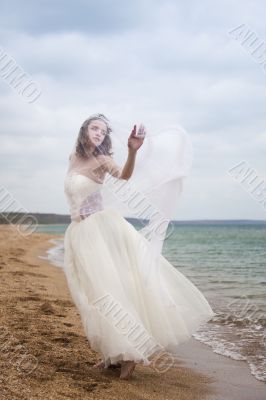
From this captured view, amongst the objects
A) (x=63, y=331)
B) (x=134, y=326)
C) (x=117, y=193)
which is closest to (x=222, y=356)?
(x=63, y=331)

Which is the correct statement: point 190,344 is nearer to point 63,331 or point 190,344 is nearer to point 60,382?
point 63,331

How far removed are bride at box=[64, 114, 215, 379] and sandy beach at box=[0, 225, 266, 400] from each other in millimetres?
225

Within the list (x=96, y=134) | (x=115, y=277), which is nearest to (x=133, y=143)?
(x=96, y=134)

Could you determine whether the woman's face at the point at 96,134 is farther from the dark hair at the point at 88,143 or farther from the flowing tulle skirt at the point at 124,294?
the flowing tulle skirt at the point at 124,294

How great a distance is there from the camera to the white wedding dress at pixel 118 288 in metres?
3.76

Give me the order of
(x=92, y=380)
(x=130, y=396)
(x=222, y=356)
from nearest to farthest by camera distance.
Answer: (x=130, y=396), (x=92, y=380), (x=222, y=356)

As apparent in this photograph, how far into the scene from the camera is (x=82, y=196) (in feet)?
13.3

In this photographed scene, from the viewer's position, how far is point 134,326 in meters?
3.74

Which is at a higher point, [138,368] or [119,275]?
[119,275]

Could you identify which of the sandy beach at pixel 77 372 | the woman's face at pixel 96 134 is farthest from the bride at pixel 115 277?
the sandy beach at pixel 77 372

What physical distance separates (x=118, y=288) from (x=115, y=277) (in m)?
0.08

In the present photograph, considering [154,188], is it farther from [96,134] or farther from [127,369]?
[127,369]

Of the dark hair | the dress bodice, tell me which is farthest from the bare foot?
the dark hair

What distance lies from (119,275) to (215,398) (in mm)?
→ 1121
